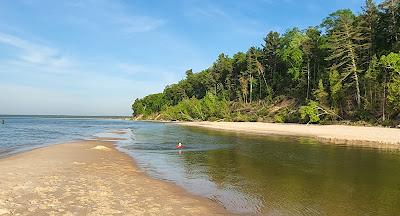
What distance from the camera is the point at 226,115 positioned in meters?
103

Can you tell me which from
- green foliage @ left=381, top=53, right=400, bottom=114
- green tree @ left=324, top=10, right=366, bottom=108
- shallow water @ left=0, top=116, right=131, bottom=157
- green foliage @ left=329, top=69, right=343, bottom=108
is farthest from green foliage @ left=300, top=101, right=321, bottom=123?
shallow water @ left=0, top=116, right=131, bottom=157

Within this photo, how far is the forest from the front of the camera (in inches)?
2115

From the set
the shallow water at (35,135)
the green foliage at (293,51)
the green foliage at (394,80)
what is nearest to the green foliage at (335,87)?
the green foliage at (394,80)

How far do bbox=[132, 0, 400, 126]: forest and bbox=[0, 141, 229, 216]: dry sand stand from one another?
40.2m

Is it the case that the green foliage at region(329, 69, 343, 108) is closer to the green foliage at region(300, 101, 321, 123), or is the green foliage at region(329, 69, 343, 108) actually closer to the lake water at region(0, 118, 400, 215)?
the green foliage at region(300, 101, 321, 123)

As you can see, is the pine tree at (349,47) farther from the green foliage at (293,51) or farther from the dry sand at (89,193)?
the dry sand at (89,193)

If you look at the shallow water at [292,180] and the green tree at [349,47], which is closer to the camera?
the shallow water at [292,180]

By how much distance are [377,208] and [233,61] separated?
11831 cm

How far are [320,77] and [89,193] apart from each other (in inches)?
2704

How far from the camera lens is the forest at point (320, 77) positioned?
53.7 m

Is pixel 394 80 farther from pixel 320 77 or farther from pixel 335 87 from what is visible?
pixel 320 77

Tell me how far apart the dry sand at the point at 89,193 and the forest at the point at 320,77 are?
4019 centimetres

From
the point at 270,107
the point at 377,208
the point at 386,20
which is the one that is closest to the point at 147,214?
the point at 377,208

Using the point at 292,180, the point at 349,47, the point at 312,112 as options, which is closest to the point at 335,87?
the point at 312,112
